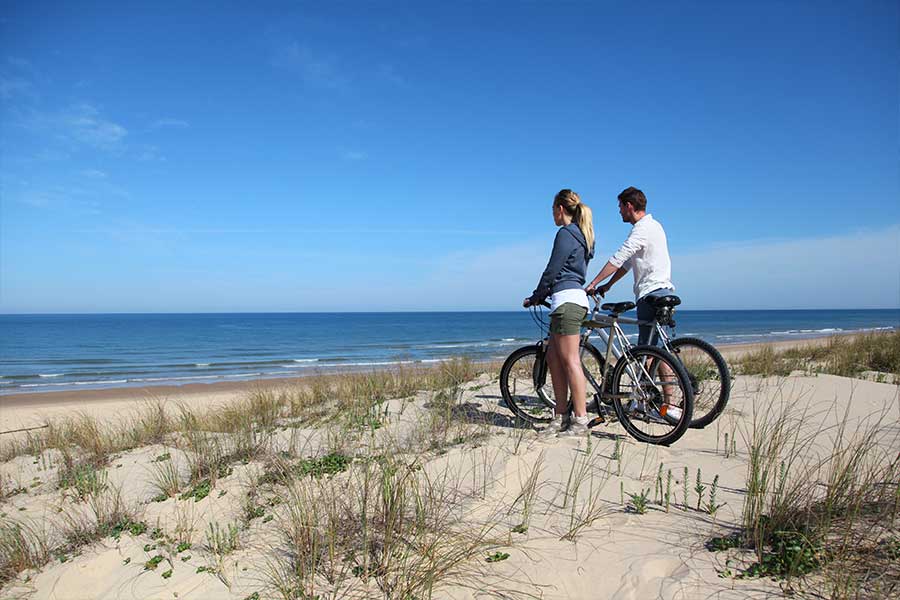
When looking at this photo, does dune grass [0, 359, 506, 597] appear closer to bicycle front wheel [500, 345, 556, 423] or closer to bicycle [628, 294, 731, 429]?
bicycle front wheel [500, 345, 556, 423]

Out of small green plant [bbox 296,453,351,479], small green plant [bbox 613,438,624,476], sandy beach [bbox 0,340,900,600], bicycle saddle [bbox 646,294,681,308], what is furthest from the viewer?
bicycle saddle [bbox 646,294,681,308]

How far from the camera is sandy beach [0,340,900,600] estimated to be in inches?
89.1

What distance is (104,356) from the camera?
83.7 ft

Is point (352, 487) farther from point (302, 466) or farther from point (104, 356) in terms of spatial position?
point (104, 356)

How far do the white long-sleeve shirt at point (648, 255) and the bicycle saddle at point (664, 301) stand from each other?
92 mm

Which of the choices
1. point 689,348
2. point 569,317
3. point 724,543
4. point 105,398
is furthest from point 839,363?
point 105,398

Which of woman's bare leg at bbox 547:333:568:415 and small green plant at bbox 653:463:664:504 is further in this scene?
woman's bare leg at bbox 547:333:568:415

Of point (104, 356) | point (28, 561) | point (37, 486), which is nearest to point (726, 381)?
point (28, 561)

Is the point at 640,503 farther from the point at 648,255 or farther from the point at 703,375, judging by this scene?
the point at 703,375

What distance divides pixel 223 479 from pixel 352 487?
64.8 inches

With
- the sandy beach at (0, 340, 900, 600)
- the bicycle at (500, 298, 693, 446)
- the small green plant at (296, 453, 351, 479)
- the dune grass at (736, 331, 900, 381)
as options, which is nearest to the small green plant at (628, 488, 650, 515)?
the sandy beach at (0, 340, 900, 600)

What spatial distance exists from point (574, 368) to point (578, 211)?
1.41 metres

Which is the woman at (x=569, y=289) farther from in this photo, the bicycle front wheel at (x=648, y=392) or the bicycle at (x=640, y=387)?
the bicycle front wheel at (x=648, y=392)

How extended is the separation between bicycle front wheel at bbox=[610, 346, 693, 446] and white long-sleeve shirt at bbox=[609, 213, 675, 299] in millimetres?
626
